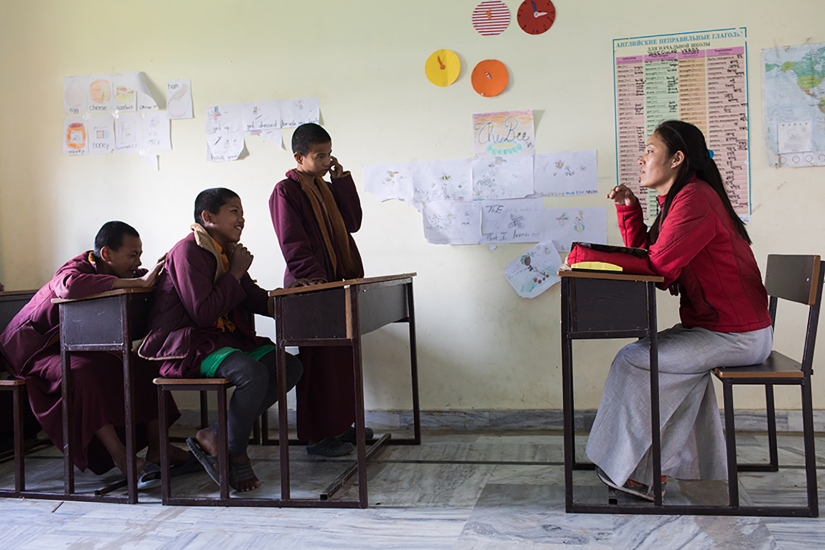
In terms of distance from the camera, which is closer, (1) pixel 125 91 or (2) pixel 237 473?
(2) pixel 237 473

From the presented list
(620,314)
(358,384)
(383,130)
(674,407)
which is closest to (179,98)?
(383,130)

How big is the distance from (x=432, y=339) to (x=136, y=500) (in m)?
1.57

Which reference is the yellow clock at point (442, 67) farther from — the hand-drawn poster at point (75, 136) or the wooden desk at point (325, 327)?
the hand-drawn poster at point (75, 136)

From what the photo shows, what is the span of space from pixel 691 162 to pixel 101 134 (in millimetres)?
2994

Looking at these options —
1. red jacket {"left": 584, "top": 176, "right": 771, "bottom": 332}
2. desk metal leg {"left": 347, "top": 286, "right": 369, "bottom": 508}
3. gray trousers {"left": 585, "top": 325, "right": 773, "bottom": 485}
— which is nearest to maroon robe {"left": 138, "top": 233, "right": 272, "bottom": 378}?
desk metal leg {"left": 347, "top": 286, "right": 369, "bottom": 508}

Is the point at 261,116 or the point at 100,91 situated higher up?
the point at 100,91

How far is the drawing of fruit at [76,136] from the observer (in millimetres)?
3793

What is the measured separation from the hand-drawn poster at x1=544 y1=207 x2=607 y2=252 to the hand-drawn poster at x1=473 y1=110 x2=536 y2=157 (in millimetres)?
335

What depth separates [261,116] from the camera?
363 cm

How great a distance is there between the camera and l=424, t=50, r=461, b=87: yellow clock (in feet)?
11.3

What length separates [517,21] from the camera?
3.37 metres

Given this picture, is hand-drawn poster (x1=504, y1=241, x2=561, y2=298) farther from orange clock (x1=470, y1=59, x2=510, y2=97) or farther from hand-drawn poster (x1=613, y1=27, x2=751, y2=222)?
orange clock (x1=470, y1=59, x2=510, y2=97)

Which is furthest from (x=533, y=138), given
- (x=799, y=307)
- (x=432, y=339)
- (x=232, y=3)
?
(x=232, y=3)

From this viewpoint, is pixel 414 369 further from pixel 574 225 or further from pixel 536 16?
pixel 536 16
